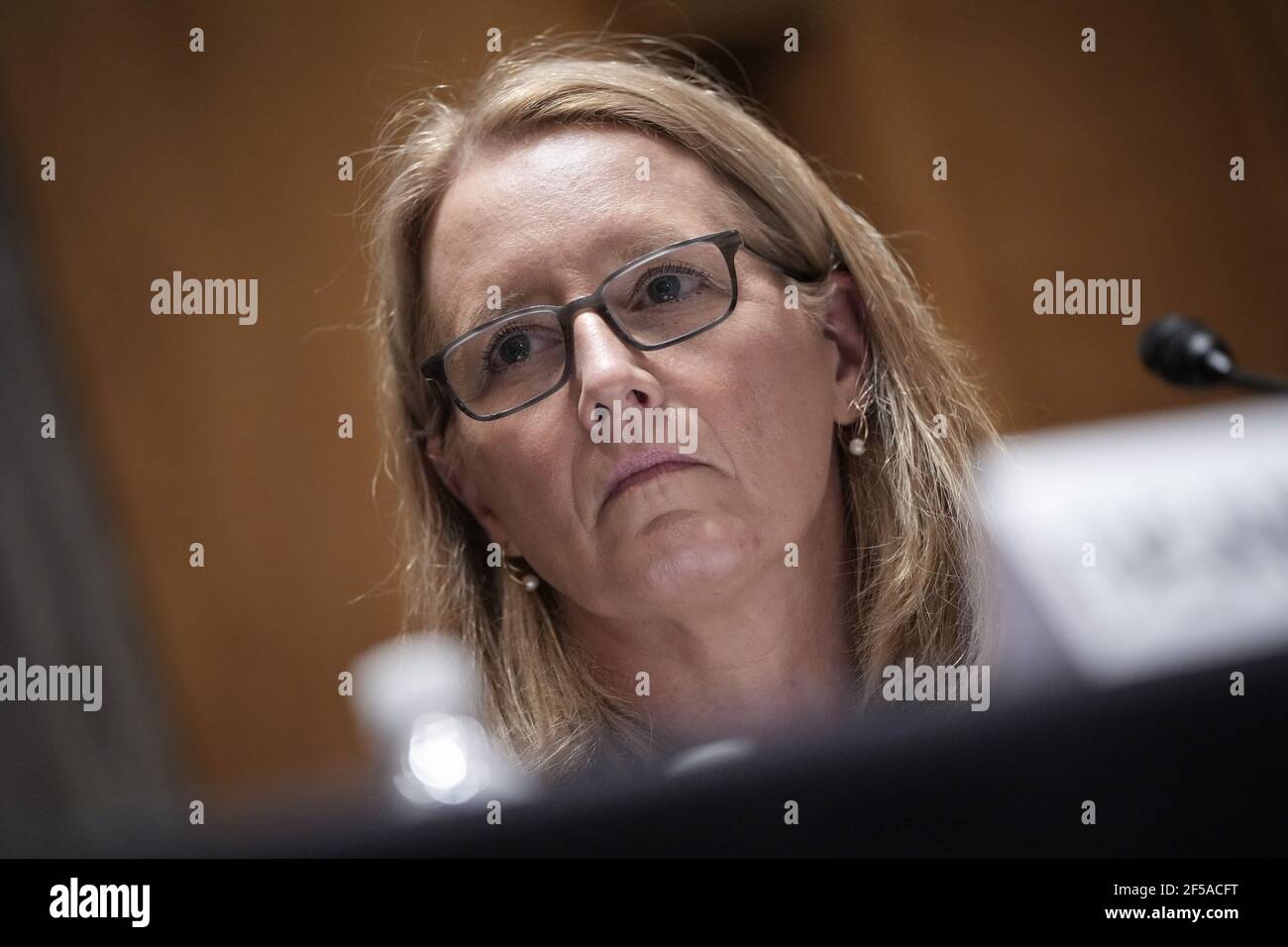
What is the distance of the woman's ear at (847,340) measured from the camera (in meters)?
1.26

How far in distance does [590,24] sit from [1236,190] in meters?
0.64

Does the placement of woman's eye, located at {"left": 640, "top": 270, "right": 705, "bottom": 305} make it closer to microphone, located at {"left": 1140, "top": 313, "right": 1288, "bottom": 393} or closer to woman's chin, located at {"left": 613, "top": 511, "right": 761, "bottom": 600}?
woman's chin, located at {"left": 613, "top": 511, "right": 761, "bottom": 600}

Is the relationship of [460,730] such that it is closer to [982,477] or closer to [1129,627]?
[982,477]

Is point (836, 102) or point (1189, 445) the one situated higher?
point (836, 102)

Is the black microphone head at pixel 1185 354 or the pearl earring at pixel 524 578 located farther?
the pearl earring at pixel 524 578

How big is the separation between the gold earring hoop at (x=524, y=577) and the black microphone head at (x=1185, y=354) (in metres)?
0.57

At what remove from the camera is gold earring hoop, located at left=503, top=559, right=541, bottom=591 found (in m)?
1.27

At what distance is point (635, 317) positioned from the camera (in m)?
1.16

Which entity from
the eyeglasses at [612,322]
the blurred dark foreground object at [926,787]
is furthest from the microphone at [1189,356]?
the blurred dark foreground object at [926,787]

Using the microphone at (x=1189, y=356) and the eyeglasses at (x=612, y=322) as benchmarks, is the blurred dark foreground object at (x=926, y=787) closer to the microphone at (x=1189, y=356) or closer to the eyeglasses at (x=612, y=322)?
the microphone at (x=1189, y=356)

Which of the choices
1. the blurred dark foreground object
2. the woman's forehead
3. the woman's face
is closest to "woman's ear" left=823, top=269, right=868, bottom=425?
the woman's face

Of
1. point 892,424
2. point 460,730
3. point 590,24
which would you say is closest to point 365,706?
point 460,730

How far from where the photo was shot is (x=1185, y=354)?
1.10 m

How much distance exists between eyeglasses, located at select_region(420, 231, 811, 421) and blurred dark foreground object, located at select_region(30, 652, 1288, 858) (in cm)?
60
